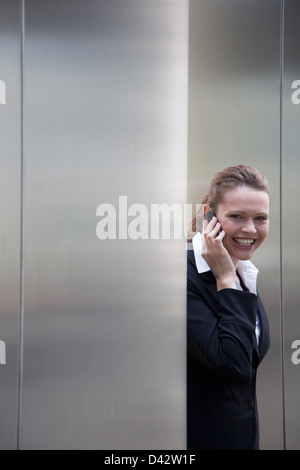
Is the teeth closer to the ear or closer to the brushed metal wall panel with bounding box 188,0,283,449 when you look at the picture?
the brushed metal wall panel with bounding box 188,0,283,449

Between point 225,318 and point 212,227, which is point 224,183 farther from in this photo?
point 225,318

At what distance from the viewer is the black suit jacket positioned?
2615mm

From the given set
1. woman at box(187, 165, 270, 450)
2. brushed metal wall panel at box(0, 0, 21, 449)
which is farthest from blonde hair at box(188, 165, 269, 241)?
brushed metal wall panel at box(0, 0, 21, 449)

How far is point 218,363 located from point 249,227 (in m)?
0.69

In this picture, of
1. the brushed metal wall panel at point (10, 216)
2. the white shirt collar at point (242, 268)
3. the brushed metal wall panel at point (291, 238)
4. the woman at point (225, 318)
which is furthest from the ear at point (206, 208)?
the brushed metal wall panel at point (10, 216)

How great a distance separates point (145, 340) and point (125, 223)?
23.4 inches

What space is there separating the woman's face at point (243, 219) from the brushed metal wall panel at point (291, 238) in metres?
0.13

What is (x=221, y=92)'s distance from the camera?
106 inches

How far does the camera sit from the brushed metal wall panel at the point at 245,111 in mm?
2658

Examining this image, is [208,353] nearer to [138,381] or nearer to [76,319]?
[138,381]

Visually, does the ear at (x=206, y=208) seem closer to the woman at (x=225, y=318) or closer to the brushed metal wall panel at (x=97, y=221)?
the woman at (x=225, y=318)

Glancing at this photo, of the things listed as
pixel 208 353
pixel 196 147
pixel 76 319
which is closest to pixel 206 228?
pixel 196 147

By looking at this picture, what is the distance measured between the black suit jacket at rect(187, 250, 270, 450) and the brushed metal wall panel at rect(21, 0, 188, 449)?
8cm
